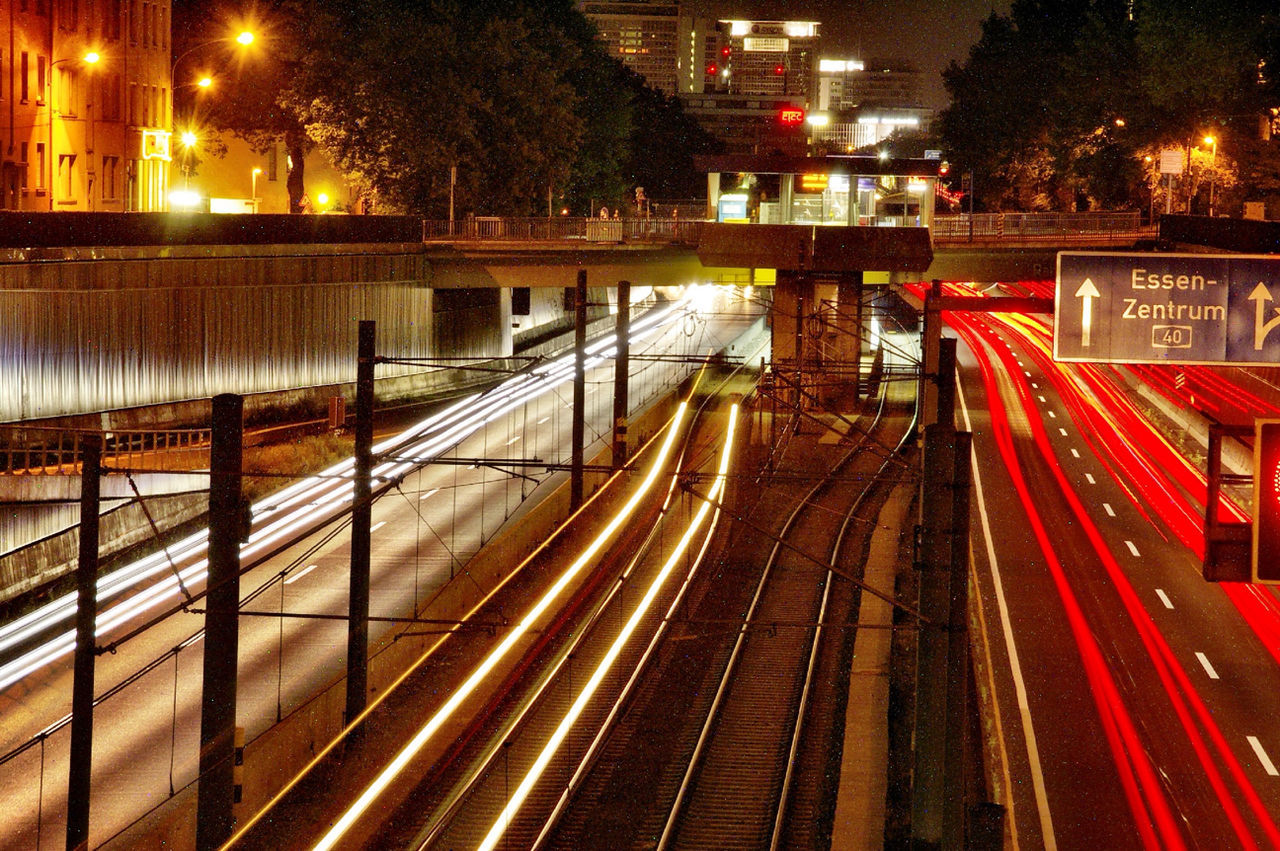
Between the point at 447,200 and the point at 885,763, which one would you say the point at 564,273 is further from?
the point at 885,763

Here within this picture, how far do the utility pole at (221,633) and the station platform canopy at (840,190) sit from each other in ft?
114

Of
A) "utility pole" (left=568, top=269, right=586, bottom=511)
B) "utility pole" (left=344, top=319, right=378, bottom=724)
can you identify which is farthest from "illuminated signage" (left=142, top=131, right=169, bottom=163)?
"utility pole" (left=344, top=319, right=378, bottom=724)

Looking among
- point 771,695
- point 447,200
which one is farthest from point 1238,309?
point 447,200

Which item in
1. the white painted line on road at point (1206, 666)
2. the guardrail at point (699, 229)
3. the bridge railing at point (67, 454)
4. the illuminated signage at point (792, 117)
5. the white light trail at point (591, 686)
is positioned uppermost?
the illuminated signage at point (792, 117)

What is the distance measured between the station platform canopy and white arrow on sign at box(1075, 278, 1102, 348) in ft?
115

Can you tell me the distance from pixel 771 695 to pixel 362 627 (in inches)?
264

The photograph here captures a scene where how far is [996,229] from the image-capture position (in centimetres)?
4634

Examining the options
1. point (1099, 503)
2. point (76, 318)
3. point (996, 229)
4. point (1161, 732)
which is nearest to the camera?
point (1161, 732)

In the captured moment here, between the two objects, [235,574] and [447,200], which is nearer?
[235,574]

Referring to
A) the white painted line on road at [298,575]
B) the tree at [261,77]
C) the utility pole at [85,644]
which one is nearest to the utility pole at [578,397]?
the white painted line on road at [298,575]

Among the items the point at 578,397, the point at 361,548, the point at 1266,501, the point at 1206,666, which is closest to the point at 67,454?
the point at 578,397

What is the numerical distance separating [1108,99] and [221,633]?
66.3m

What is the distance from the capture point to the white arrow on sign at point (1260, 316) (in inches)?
451

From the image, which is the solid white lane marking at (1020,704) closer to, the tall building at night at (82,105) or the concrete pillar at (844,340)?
the concrete pillar at (844,340)
